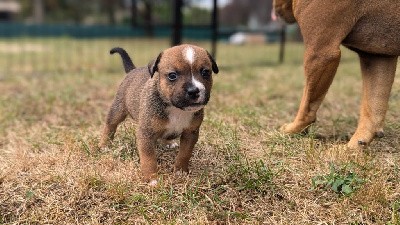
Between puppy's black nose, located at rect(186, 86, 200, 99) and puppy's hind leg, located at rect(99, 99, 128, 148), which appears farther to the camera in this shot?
puppy's hind leg, located at rect(99, 99, 128, 148)

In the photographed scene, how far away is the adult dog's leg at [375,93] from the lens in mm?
3639

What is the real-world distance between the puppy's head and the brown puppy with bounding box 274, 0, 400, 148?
0.98 meters

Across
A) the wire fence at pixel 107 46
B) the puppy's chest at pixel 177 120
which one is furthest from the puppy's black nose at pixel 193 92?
the wire fence at pixel 107 46

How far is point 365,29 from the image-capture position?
335 centimetres

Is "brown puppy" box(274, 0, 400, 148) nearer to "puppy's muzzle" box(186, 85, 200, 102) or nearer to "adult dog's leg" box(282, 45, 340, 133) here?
"adult dog's leg" box(282, 45, 340, 133)

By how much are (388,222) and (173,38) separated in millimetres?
6237

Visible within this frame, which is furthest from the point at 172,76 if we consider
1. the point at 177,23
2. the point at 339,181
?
the point at 177,23

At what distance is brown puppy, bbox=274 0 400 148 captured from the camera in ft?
10.9

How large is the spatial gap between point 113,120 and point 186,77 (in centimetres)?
111

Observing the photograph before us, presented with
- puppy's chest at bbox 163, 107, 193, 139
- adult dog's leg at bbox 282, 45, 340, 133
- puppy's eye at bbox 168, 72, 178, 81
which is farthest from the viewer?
adult dog's leg at bbox 282, 45, 340, 133

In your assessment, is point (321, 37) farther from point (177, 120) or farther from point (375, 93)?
point (177, 120)

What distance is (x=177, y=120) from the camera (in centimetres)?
295

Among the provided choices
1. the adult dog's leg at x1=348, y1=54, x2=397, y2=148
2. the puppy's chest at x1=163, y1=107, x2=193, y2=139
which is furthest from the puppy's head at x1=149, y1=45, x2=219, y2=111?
the adult dog's leg at x1=348, y1=54, x2=397, y2=148

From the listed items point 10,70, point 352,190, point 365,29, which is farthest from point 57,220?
point 10,70
